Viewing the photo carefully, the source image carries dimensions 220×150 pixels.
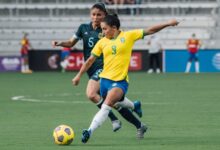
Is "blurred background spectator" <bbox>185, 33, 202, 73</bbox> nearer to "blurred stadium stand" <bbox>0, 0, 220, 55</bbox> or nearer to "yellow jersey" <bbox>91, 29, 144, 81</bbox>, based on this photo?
"blurred stadium stand" <bbox>0, 0, 220, 55</bbox>

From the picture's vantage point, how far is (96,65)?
13242 millimetres

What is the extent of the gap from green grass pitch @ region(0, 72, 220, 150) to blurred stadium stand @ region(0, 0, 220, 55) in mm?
13993

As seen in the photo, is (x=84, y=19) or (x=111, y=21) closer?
(x=111, y=21)

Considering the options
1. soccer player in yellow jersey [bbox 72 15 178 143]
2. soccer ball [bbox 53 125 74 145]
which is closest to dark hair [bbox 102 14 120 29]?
soccer player in yellow jersey [bbox 72 15 178 143]

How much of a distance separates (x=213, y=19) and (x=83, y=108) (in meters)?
24.0

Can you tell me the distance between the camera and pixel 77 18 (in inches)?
1651

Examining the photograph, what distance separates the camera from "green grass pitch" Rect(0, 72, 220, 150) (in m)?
11.1

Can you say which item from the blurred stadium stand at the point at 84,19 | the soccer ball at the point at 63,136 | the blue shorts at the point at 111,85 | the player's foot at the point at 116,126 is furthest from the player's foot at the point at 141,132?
the blurred stadium stand at the point at 84,19

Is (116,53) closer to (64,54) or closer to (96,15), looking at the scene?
(96,15)

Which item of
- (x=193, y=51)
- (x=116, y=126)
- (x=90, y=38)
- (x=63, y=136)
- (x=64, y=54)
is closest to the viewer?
(x=63, y=136)

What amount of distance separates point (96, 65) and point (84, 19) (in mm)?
28724

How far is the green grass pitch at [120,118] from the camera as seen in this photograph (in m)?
11.1

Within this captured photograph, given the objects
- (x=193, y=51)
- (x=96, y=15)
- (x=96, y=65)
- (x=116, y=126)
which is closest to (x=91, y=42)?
(x=96, y=65)

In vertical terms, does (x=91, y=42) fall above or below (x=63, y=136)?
above
